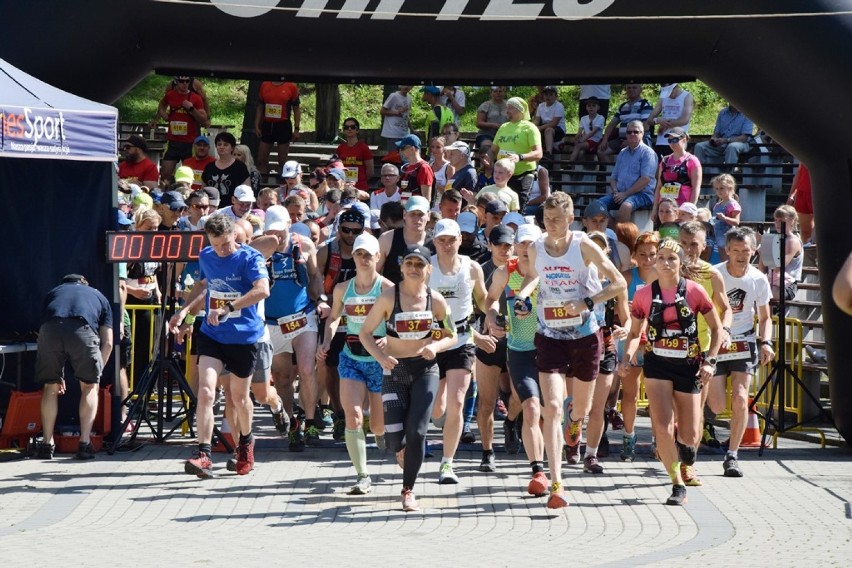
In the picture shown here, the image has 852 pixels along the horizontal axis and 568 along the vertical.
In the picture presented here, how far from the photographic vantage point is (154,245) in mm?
11445

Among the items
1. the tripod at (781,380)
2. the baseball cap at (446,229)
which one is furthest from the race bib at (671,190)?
the baseball cap at (446,229)

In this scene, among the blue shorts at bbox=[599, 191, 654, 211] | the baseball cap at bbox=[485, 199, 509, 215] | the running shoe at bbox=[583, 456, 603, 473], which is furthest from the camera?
the blue shorts at bbox=[599, 191, 654, 211]

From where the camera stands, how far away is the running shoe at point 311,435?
471 inches

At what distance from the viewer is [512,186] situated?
1576 cm

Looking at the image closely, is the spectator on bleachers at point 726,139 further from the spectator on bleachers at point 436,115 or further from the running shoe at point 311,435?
the running shoe at point 311,435

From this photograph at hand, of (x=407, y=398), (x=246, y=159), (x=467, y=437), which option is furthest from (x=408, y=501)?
(x=246, y=159)

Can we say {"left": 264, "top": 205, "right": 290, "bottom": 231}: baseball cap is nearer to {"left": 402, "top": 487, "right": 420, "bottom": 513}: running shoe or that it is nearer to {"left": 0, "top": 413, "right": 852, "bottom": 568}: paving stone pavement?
{"left": 0, "top": 413, "right": 852, "bottom": 568}: paving stone pavement

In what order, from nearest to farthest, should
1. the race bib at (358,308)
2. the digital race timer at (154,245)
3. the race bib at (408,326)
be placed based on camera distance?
the race bib at (408,326) < the race bib at (358,308) < the digital race timer at (154,245)

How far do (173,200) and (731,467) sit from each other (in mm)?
7238

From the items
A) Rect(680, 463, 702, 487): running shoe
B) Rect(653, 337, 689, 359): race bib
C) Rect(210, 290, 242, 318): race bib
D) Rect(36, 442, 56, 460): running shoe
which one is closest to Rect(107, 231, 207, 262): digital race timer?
Rect(210, 290, 242, 318): race bib

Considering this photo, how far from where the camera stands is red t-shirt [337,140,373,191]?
18.4 m

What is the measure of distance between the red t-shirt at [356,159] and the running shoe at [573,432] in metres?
7.95

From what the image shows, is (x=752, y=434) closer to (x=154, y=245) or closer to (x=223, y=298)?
(x=223, y=298)

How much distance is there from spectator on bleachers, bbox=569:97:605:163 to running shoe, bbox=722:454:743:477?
983 centimetres
